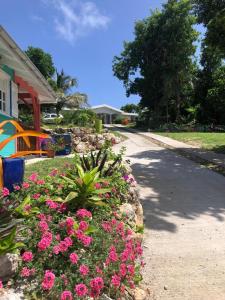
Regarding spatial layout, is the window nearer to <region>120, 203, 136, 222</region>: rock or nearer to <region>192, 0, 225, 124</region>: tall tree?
<region>120, 203, 136, 222</region>: rock

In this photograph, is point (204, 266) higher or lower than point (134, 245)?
lower

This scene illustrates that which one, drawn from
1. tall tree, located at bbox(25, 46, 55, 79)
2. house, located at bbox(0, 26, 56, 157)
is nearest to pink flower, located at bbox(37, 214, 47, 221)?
house, located at bbox(0, 26, 56, 157)

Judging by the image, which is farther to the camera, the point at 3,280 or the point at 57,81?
the point at 57,81

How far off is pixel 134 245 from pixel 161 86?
3898cm

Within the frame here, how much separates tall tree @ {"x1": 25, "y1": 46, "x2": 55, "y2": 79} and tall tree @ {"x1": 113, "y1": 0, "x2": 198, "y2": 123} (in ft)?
58.0

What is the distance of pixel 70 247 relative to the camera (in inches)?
137

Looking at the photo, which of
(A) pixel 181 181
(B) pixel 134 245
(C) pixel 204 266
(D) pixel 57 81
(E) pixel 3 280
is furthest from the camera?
(D) pixel 57 81

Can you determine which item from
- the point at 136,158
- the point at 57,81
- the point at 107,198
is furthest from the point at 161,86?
the point at 107,198

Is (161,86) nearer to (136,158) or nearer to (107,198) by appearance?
(136,158)

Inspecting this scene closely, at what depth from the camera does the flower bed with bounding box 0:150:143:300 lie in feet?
9.90

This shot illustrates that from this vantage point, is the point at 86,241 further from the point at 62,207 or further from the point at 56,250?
the point at 62,207

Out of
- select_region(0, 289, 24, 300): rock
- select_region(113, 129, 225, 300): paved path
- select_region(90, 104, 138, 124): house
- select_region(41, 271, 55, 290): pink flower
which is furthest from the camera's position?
select_region(90, 104, 138, 124): house

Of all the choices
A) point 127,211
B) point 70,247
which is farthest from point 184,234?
point 70,247

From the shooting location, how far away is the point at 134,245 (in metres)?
4.12
